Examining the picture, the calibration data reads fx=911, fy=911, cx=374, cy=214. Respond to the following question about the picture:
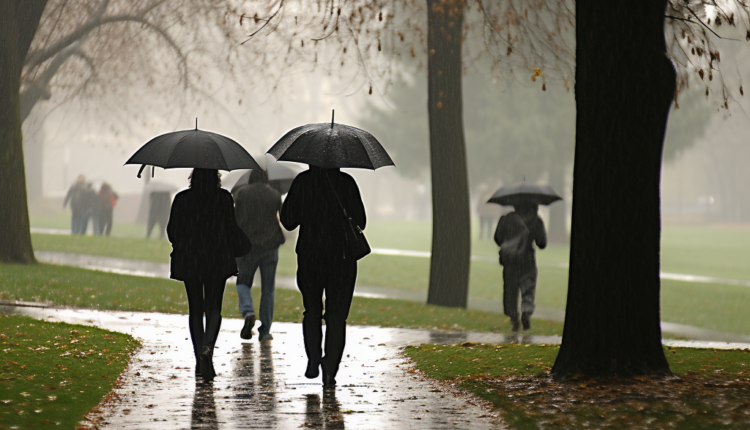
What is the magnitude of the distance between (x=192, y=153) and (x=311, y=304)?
1547 mm

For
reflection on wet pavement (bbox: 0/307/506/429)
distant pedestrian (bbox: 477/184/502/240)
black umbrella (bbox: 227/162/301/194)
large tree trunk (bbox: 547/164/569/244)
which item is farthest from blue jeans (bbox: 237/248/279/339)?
distant pedestrian (bbox: 477/184/502/240)

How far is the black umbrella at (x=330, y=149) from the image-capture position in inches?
270

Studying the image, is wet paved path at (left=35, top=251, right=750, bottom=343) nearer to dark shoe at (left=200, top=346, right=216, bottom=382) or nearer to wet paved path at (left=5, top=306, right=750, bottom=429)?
wet paved path at (left=5, top=306, right=750, bottom=429)

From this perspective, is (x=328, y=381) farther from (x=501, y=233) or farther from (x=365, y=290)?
(x=365, y=290)

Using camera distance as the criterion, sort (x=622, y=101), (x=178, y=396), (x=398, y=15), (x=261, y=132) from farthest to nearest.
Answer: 1. (x=261, y=132)
2. (x=398, y=15)
3. (x=622, y=101)
4. (x=178, y=396)

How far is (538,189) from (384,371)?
4.57 metres

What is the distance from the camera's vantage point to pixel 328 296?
7258 mm

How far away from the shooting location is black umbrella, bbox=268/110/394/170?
22.5ft

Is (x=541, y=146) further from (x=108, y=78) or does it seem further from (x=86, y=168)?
(x=86, y=168)

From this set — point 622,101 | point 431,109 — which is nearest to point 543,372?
point 622,101

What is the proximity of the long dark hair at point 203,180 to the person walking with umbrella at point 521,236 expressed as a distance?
5.17 metres

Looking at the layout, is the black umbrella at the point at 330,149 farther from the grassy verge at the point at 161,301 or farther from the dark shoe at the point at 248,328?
the grassy verge at the point at 161,301

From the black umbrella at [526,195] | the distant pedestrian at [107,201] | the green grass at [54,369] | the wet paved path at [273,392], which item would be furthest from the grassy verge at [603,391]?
the distant pedestrian at [107,201]

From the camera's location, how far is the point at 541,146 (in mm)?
34375
